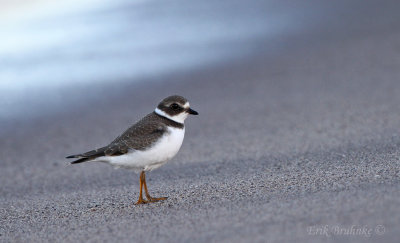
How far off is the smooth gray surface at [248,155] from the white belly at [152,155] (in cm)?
38

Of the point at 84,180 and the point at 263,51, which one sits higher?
the point at 263,51

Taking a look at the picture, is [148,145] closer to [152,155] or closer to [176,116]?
[152,155]

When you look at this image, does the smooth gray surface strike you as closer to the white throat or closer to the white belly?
the white belly

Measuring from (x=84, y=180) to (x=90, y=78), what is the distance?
4916 millimetres

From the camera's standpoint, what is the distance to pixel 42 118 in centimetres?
974

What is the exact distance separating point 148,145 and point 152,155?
0.32 ft

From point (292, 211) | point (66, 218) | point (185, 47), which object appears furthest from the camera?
point (185, 47)

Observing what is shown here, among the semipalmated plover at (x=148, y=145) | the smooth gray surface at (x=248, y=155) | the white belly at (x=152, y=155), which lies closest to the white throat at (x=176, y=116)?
the semipalmated plover at (x=148, y=145)

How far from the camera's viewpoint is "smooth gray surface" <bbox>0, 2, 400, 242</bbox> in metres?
4.26

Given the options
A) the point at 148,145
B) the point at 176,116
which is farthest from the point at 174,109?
the point at 148,145

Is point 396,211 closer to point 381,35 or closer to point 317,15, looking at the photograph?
point 381,35

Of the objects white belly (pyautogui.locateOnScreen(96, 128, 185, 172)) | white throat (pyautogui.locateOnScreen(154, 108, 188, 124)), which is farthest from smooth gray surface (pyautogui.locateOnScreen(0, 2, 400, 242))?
white throat (pyautogui.locateOnScreen(154, 108, 188, 124))

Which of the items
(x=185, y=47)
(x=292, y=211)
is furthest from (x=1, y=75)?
(x=292, y=211)

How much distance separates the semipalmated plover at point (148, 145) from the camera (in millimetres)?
5176
